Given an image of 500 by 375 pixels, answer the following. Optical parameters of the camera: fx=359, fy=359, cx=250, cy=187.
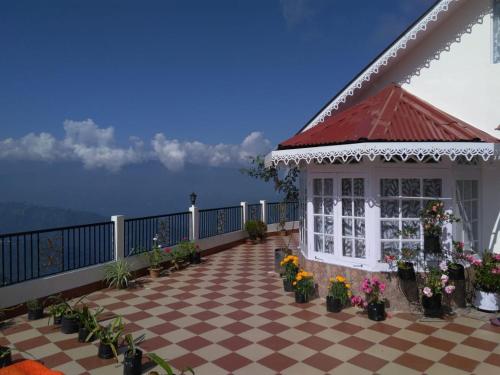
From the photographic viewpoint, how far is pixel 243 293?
7.63 meters

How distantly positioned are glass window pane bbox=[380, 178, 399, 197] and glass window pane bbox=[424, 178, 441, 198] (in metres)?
0.51

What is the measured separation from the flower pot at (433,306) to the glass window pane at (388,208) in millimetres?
1482

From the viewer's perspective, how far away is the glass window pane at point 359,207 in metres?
6.67

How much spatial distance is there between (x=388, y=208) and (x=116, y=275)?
19.4 feet

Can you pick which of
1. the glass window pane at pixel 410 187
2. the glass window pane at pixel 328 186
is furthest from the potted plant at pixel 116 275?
the glass window pane at pixel 410 187

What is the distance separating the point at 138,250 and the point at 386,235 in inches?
236

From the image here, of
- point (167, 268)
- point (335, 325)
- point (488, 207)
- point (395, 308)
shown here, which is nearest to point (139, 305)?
point (167, 268)

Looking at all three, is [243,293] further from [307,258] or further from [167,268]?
[167,268]

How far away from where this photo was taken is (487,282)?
20.0ft

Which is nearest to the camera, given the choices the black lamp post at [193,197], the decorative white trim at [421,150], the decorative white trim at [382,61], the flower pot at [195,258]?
the decorative white trim at [421,150]

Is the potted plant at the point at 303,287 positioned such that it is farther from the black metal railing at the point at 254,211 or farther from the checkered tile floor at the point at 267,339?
the black metal railing at the point at 254,211

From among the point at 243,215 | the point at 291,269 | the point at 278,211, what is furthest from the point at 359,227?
the point at 278,211

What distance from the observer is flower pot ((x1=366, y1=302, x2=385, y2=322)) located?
596 cm

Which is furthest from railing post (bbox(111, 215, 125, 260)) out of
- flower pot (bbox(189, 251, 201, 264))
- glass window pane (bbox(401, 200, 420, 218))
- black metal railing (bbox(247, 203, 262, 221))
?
black metal railing (bbox(247, 203, 262, 221))
